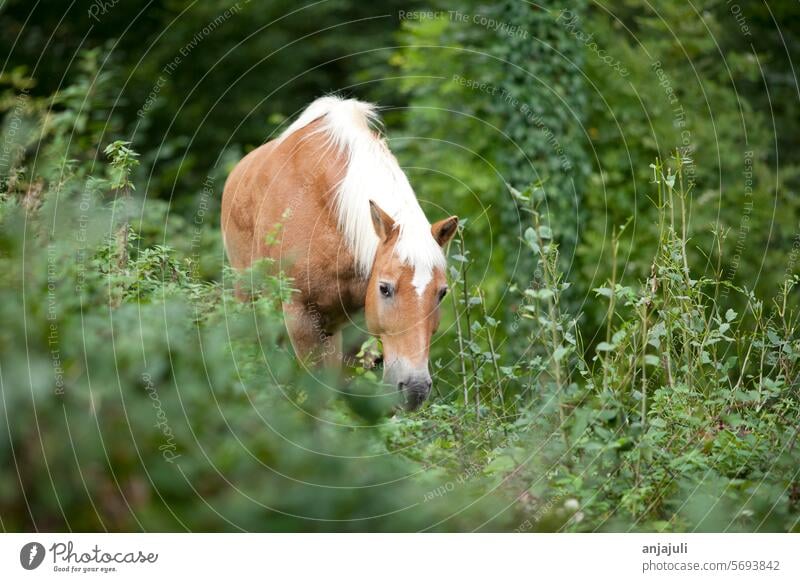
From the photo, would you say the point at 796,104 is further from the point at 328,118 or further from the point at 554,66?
the point at 328,118

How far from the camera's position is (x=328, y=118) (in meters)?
5.84

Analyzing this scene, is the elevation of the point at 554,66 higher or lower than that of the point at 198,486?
higher

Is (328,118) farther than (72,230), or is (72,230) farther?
(328,118)

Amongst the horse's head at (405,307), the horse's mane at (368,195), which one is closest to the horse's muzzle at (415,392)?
the horse's head at (405,307)

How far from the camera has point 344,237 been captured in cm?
534

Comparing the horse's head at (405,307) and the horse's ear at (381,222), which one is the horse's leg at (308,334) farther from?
the horse's ear at (381,222)

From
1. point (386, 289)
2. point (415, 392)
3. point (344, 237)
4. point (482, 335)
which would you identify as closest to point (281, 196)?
point (344, 237)

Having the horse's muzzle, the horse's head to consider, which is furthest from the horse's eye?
the horse's muzzle

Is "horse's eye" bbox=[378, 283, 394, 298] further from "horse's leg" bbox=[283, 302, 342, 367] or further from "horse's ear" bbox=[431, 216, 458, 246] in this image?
"horse's leg" bbox=[283, 302, 342, 367]

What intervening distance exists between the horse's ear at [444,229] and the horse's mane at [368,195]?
6 centimetres

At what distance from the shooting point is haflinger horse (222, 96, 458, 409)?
15.9ft
